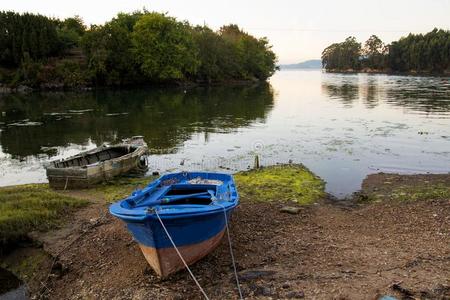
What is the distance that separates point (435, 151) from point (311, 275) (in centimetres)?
2016

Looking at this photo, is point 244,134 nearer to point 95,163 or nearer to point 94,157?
point 94,157

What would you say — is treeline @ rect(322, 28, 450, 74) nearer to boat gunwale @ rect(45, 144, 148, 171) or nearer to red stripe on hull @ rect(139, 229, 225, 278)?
boat gunwale @ rect(45, 144, 148, 171)

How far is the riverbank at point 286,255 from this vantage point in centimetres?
895

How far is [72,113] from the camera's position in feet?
154

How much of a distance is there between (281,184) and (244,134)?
15.6m

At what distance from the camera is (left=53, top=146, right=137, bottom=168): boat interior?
20.0 meters

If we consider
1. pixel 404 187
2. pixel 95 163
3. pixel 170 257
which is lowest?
pixel 404 187

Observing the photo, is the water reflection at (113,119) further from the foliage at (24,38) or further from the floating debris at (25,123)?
the foliage at (24,38)

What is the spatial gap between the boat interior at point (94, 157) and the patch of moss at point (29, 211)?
3804 mm

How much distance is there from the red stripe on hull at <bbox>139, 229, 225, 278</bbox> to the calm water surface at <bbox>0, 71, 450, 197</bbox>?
9.50 m

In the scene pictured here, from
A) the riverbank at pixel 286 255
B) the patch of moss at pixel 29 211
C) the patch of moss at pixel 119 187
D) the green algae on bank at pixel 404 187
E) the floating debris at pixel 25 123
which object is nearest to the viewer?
the riverbank at pixel 286 255

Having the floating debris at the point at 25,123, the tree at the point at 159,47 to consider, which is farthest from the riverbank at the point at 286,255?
the tree at the point at 159,47

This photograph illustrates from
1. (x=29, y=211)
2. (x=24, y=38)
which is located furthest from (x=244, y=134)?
(x=24, y=38)

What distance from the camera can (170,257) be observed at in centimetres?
969
